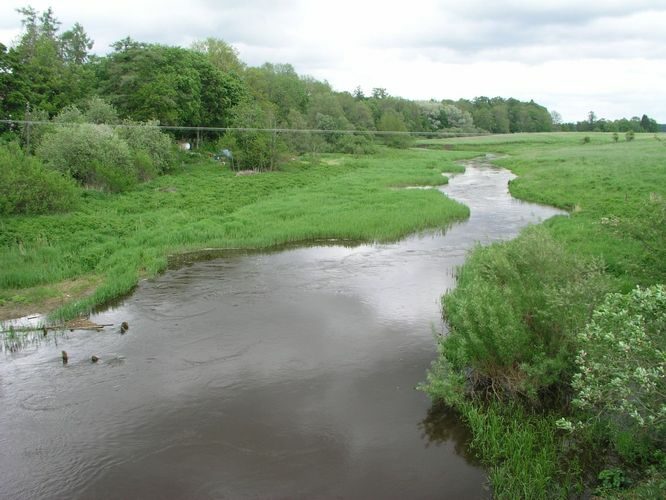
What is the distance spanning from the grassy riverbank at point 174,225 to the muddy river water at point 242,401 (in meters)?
2.37

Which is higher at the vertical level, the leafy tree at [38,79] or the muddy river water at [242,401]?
the leafy tree at [38,79]

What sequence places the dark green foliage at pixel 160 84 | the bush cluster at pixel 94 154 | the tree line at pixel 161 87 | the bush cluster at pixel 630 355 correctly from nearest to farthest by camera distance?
the bush cluster at pixel 630 355 → the bush cluster at pixel 94 154 → the tree line at pixel 161 87 → the dark green foliage at pixel 160 84

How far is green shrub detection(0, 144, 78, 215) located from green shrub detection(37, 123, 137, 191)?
16.8 ft

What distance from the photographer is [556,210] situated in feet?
98.2

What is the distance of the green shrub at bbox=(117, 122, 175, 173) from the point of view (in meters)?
38.0

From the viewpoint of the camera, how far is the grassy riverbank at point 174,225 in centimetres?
1769

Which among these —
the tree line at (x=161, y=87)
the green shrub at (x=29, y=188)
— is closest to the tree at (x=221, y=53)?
the tree line at (x=161, y=87)

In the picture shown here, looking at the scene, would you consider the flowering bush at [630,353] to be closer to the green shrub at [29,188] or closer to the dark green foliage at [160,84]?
the green shrub at [29,188]

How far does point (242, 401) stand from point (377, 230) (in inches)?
574

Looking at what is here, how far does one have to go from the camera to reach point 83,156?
1218 inches

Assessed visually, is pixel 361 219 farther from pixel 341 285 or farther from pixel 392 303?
pixel 392 303

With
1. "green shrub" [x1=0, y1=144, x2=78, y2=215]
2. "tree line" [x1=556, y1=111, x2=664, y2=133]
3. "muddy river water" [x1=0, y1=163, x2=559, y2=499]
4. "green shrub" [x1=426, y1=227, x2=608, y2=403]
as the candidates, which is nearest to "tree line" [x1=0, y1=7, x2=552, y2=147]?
"green shrub" [x1=0, y1=144, x2=78, y2=215]

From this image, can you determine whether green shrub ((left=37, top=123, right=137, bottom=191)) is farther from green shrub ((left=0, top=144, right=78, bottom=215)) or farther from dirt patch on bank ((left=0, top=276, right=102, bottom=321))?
dirt patch on bank ((left=0, top=276, right=102, bottom=321))

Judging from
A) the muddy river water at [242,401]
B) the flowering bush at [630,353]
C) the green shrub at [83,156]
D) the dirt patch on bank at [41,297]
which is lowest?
the muddy river water at [242,401]
